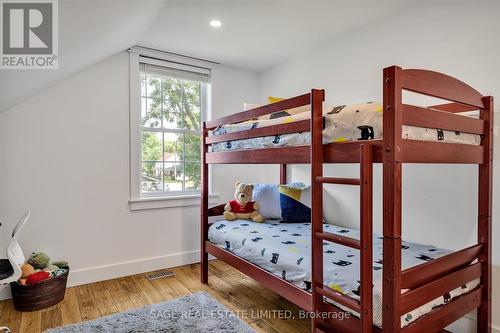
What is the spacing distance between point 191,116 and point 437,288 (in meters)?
2.84

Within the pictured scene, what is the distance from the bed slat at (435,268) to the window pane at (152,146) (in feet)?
8.69

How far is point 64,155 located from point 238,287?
1984mm

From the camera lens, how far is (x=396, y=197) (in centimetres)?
124

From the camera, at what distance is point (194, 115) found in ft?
11.5

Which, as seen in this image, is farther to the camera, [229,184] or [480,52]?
[229,184]

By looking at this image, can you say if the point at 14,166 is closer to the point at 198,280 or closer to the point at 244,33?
the point at 198,280

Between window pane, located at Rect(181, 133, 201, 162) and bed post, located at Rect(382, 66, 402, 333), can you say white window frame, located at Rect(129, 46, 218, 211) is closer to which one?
window pane, located at Rect(181, 133, 201, 162)

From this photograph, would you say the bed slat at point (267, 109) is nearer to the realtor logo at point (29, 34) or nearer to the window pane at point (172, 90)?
the window pane at point (172, 90)

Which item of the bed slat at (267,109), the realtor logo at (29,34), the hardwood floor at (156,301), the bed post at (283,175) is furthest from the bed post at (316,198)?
the bed post at (283,175)

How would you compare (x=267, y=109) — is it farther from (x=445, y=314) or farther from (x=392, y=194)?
(x=445, y=314)

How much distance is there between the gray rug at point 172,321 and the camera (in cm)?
201

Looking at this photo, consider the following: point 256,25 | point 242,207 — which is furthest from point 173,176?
point 256,25

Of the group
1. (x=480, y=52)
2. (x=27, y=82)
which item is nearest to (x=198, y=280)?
(x=27, y=82)

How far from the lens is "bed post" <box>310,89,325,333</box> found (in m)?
1.57
